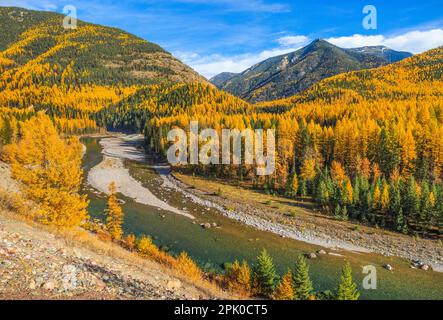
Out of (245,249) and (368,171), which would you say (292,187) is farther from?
(245,249)

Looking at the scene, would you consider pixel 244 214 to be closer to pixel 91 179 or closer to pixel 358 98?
pixel 91 179

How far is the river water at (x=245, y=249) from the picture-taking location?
36.2 metres

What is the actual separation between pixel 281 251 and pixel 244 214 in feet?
56.7

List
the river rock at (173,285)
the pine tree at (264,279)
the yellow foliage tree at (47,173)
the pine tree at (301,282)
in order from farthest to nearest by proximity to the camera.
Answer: the pine tree at (264,279)
the pine tree at (301,282)
the yellow foliage tree at (47,173)
the river rock at (173,285)

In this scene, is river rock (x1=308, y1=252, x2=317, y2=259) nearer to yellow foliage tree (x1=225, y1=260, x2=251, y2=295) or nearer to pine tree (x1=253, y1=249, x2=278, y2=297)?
pine tree (x1=253, y1=249, x2=278, y2=297)

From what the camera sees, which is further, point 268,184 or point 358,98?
point 358,98

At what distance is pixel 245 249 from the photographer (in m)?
45.8

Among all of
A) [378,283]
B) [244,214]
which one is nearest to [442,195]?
[378,283]

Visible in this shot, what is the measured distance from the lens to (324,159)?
83.8 meters

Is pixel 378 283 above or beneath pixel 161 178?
beneath

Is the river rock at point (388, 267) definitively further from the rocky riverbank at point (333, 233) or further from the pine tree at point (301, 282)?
the pine tree at point (301, 282)

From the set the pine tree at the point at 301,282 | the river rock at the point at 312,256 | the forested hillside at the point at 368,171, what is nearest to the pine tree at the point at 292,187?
the forested hillside at the point at 368,171

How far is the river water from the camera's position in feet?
119

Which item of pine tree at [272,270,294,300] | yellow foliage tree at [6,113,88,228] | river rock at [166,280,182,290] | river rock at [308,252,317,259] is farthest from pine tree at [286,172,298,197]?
river rock at [166,280,182,290]
